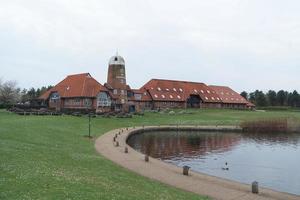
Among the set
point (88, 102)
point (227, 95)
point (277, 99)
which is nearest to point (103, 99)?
point (88, 102)

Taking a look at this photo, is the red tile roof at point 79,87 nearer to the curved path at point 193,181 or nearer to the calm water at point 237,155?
the calm water at point 237,155

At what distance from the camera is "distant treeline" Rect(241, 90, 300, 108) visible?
15988 centimetres

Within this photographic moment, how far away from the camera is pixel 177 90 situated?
11625 cm

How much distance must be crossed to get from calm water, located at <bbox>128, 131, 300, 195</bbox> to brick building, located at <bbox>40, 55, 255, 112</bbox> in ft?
81.7

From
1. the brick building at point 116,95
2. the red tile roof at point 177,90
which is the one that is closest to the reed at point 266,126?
the brick building at point 116,95

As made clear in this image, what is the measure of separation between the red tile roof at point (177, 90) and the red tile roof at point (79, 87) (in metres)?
26.9

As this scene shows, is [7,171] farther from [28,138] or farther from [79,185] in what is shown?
[28,138]

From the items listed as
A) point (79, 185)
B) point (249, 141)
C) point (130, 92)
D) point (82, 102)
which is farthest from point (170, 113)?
point (79, 185)

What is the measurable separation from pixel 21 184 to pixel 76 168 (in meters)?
6.33

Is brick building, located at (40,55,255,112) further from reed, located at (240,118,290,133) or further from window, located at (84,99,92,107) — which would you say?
reed, located at (240,118,290,133)

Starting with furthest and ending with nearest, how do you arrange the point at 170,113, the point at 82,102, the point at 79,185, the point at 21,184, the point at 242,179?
the point at 170,113 → the point at 82,102 → the point at 242,179 → the point at 79,185 → the point at 21,184

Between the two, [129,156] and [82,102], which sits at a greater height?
[82,102]

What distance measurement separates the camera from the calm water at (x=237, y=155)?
2983 centimetres

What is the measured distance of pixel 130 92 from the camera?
100 meters
